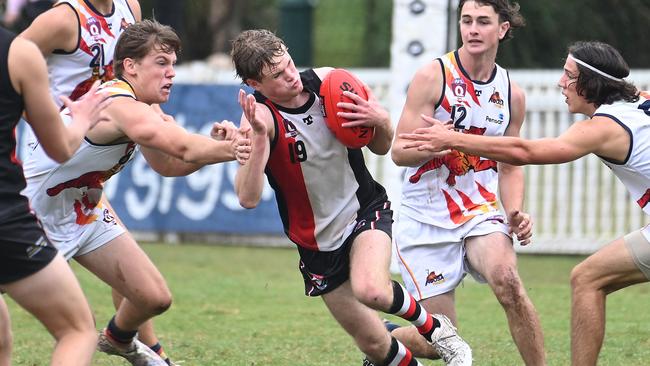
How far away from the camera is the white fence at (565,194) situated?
1305cm

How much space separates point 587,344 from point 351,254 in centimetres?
132

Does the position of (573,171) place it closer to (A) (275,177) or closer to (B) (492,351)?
(B) (492,351)

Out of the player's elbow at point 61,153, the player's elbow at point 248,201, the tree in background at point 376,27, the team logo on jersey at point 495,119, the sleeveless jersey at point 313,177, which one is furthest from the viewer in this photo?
the tree in background at point 376,27

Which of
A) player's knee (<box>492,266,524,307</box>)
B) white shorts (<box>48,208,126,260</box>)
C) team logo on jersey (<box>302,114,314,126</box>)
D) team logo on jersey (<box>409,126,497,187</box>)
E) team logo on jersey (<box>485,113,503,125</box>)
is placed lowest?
player's knee (<box>492,266,524,307</box>)

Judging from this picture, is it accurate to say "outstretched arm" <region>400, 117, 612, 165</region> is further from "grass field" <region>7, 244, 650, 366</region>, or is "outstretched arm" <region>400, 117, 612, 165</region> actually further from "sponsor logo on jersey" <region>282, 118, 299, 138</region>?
"grass field" <region>7, 244, 650, 366</region>

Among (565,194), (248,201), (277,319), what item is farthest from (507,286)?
(565,194)

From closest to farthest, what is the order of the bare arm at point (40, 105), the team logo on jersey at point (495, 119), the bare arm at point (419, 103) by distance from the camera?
the bare arm at point (40, 105) → the bare arm at point (419, 103) → the team logo on jersey at point (495, 119)

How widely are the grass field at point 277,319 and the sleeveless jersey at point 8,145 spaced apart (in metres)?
2.75

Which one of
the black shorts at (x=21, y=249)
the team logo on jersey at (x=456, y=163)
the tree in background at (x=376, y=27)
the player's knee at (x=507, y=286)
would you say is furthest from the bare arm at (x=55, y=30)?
the tree in background at (x=376, y=27)

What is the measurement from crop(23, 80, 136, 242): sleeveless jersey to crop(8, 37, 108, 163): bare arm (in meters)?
1.07

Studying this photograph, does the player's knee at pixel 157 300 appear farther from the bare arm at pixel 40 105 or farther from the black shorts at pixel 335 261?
the bare arm at pixel 40 105

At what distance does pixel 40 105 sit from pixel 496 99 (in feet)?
10.2

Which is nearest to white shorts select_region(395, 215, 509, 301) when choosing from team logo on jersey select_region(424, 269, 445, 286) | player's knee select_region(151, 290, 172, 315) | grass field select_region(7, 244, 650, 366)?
team logo on jersey select_region(424, 269, 445, 286)

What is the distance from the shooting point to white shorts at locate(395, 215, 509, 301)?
695cm
